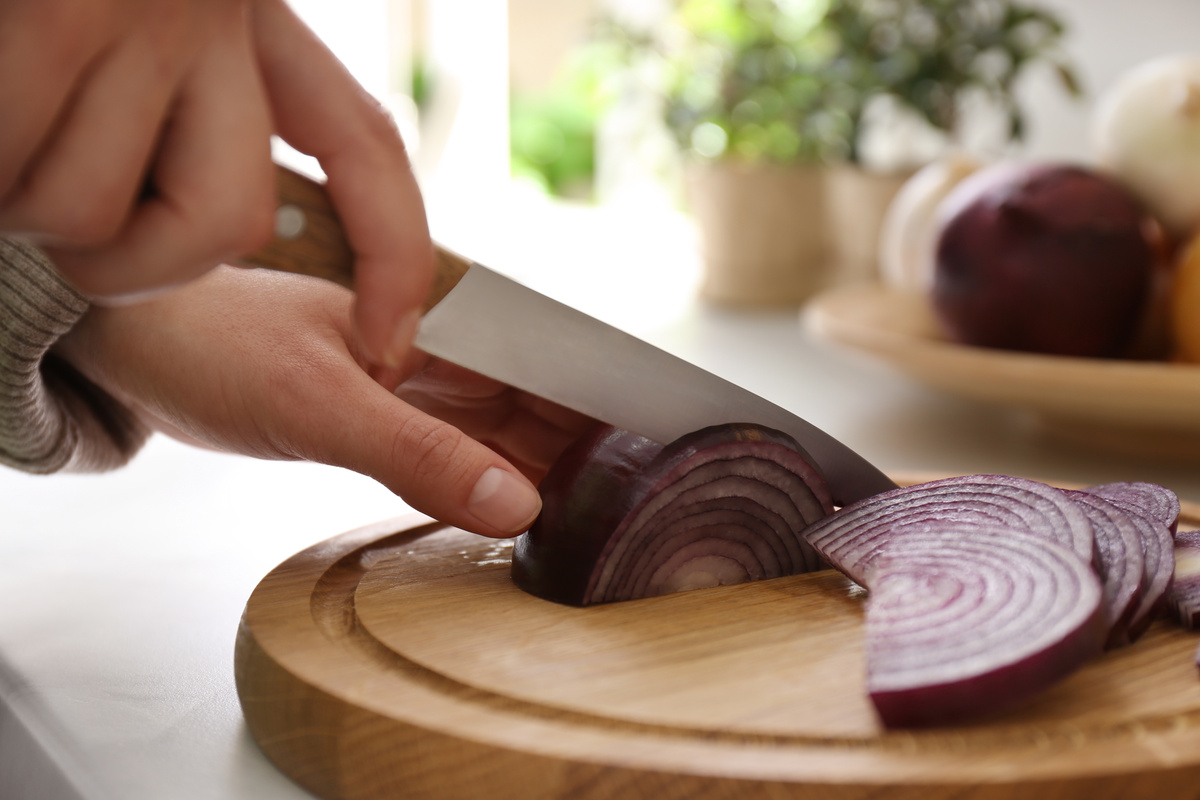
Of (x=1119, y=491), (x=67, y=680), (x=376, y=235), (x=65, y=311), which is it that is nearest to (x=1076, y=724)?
(x=1119, y=491)

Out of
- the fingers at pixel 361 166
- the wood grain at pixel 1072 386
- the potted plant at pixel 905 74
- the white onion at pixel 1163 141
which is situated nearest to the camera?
the fingers at pixel 361 166

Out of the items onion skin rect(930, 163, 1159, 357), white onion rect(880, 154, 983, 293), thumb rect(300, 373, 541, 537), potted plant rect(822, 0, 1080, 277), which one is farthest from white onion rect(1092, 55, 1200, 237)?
thumb rect(300, 373, 541, 537)

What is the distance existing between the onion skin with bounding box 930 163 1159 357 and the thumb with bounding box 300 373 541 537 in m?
0.82

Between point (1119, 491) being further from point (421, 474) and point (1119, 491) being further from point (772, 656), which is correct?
point (421, 474)

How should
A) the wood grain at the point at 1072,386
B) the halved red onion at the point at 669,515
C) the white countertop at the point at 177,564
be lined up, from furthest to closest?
the wood grain at the point at 1072,386 → the halved red onion at the point at 669,515 → the white countertop at the point at 177,564

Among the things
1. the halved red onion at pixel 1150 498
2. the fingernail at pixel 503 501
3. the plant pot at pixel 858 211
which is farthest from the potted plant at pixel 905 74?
the fingernail at pixel 503 501

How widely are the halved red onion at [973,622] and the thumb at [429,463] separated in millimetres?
261

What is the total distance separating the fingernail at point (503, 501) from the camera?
0.79 m

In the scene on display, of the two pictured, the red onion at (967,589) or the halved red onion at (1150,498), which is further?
the halved red onion at (1150,498)

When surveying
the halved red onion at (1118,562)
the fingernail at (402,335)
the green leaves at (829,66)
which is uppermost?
the green leaves at (829,66)

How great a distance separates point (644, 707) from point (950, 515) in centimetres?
29

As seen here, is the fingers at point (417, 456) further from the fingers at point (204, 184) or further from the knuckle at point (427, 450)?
the fingers at point (204, 184)

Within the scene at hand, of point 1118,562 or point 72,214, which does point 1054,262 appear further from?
point 72,214

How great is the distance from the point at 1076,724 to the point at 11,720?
0.65 metres
